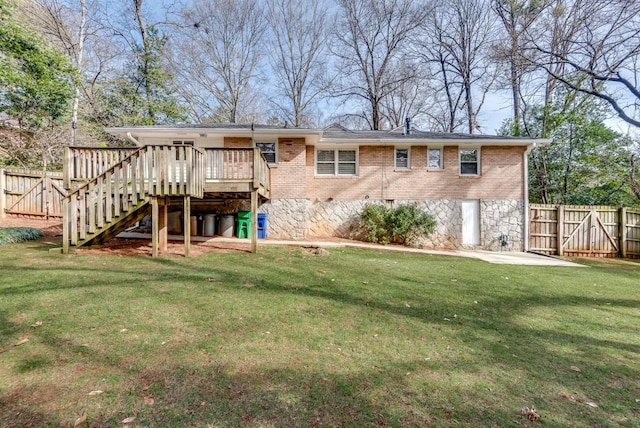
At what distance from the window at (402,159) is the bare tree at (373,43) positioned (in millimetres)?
9779

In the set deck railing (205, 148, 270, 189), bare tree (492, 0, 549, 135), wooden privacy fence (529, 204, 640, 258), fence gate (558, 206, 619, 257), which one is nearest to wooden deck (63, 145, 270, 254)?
deck railing (205, 148, 270, 189)

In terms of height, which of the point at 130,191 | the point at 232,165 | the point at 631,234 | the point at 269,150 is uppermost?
the point at 269,150

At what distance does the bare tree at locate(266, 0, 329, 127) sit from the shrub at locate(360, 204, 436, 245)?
13442 mm

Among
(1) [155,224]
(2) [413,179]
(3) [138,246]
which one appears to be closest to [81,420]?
(1) [155,224]

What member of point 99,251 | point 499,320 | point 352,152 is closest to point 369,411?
point 499,320

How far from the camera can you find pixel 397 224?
1177cm

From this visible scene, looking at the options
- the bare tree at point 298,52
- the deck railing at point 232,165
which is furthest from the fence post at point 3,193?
the bare tree at point 298,52

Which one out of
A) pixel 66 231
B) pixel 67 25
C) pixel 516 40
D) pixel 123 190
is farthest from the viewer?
pixel 67 25

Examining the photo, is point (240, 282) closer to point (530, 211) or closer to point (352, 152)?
point (352, 152)

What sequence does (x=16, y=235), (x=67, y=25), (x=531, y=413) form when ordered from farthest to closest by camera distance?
(x=67, y=25)
(x=16, y=235)
(x=531, y=413)

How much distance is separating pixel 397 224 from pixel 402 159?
2977mm

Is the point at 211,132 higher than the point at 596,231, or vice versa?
the point at 211,132

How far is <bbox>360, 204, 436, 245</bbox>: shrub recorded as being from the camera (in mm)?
11781

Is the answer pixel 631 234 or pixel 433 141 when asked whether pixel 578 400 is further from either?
pixel 631 234
